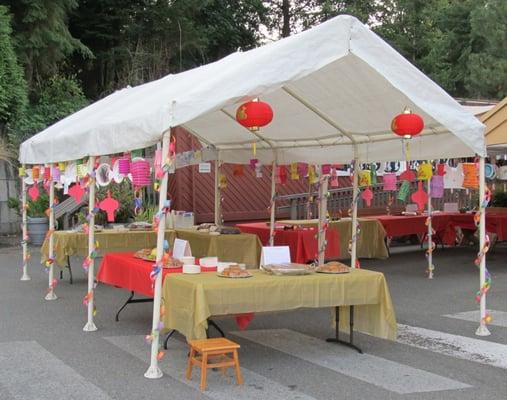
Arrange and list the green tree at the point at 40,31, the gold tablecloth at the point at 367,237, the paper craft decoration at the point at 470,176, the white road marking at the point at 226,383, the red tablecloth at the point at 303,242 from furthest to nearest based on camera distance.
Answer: the green tree at the point at 40,31 < the gold tablecloth at the point at 367,237 < the red tablecloth at the point at 303,242 < the paper craft decoration at the point at 470,176 < the white road marking at the point at 226,383

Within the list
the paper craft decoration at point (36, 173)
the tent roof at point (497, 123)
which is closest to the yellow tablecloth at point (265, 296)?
the paper craft decoration at point (36, 173)

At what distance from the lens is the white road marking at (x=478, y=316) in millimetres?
8141

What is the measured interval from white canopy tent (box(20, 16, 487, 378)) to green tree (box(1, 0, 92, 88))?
10913 millimetres

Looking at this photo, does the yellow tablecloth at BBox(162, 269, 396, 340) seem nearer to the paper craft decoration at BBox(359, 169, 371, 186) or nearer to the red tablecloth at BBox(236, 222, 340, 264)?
the paper craft decoration at BBox(359, 169, 371, 186)

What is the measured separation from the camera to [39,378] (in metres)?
5.80

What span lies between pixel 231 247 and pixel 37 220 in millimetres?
7694

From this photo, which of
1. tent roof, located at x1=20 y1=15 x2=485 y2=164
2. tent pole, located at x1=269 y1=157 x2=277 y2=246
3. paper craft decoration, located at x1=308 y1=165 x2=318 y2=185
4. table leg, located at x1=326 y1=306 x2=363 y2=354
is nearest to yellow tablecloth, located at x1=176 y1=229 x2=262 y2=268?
tent pole, located at x1=269 y1=157 x2=277 y2=246

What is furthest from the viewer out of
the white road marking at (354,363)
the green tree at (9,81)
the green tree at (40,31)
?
the green tree at (40,31)

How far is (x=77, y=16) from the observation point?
2348 centimetres

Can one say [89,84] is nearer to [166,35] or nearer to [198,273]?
[166,35]

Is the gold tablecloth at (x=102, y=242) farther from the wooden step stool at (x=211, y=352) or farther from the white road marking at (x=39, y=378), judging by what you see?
the wooden step stool at (x=211, y=352)

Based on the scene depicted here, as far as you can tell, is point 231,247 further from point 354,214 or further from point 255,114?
point 255,114

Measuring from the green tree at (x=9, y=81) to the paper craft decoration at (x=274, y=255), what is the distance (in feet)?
44.2

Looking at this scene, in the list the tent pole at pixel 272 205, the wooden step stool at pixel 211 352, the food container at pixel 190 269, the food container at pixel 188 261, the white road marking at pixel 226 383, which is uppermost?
the tent pole at pixel 272 205
